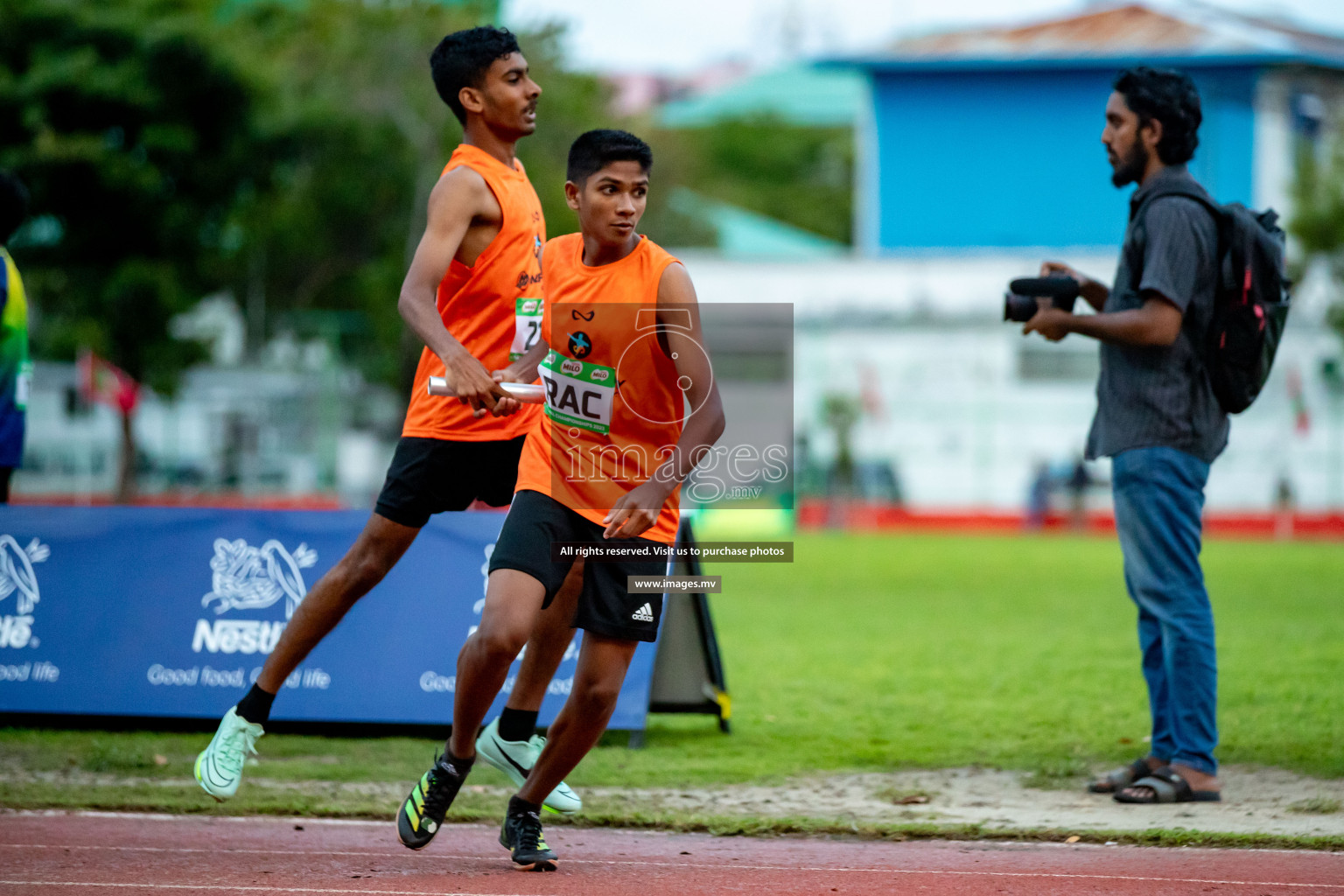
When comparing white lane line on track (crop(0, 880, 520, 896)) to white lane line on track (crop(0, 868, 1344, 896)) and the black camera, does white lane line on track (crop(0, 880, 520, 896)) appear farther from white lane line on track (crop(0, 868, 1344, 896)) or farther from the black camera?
the black camera

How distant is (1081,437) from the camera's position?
1196 inches

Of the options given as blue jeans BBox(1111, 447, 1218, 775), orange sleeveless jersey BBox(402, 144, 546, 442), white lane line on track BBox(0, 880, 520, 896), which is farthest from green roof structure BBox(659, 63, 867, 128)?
white lane line on track BBox(0, 880, 520, 896)

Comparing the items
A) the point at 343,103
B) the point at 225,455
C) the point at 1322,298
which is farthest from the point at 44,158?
the point at 1322,298

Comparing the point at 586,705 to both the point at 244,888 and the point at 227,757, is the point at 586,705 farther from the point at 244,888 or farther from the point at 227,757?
the point at 227,757

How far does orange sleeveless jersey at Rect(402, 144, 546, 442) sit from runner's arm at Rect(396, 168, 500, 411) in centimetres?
9

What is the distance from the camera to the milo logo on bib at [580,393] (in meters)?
4.89

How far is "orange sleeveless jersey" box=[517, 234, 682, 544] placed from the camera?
16.0ft

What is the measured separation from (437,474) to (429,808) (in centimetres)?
117

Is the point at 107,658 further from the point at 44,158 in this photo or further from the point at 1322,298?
the point at 1322,298

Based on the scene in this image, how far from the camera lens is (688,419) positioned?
4715 mm

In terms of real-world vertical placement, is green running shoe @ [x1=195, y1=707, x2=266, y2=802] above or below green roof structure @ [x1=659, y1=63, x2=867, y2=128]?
below

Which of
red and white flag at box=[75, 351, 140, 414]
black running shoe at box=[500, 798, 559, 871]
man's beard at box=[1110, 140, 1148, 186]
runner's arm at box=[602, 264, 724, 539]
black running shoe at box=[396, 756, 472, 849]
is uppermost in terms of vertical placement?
man's beard at box=[1110, 140, 1148, 186]

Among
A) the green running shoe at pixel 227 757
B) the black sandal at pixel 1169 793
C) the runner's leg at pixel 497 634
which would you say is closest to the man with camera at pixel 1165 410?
the black sandal at pixel 1169 793

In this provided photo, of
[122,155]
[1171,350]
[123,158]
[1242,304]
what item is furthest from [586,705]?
[122,155]
